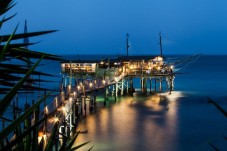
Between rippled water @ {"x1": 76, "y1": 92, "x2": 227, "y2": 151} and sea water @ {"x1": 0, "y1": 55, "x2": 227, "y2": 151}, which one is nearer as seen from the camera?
rippled water @ {"x1": 76, "y1": 92, "x2": 227, "y2": 151}

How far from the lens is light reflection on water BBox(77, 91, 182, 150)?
2640cm

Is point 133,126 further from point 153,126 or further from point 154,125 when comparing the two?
point 154,125

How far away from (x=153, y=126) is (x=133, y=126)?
1.51 metres

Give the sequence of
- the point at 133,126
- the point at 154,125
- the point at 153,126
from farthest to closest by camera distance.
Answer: the point at 154,125 < the point at 133,126 < the point at 153,126

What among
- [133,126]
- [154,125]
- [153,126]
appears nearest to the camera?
[153,126]

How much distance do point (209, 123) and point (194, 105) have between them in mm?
10804

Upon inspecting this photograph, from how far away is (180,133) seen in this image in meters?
30.0

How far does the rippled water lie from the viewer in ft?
86.3

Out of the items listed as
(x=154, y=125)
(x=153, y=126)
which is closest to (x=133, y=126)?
(x=153, y=126)

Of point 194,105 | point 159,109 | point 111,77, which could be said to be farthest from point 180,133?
point 111,77

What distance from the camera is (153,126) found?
A: 107 feet

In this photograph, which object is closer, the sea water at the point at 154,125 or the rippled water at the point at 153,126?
the rippled water at the point at 153,126

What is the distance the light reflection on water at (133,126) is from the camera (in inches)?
1039

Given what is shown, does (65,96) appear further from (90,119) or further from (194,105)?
(194,105)
